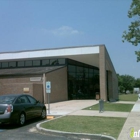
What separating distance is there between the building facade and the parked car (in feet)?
41.3

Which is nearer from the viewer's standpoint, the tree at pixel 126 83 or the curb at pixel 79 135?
the curb at pixel 79 135

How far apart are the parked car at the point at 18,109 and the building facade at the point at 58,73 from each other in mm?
12582

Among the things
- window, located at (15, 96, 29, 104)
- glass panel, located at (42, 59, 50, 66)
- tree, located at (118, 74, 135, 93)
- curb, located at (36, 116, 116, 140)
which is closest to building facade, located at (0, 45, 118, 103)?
glass panel, located at (42, 59, 50, 66)

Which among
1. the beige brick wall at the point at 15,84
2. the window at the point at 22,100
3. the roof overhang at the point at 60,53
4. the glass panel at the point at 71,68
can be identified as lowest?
the window at the point at 22,100

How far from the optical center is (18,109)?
35.3 ft

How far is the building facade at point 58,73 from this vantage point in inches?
1040

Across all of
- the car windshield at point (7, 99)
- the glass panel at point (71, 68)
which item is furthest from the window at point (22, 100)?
the glass panel at point (71, 68)

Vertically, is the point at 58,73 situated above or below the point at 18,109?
above

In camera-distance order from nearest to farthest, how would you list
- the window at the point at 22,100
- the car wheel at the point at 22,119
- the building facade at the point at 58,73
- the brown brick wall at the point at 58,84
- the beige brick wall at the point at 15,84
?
the car wheel at the point at 22,119 < the window at the point at 22,100 < the beige brick wall at the point at 15,84 < the building facade at the point at 58,73 < the brown brick wall at the point at 58,84

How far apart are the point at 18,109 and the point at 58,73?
19108mm

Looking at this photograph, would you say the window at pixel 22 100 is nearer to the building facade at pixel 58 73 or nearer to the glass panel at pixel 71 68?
the building facade at pixel 58 73

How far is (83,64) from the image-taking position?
118 feet

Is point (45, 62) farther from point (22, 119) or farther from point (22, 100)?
point (22, 119)

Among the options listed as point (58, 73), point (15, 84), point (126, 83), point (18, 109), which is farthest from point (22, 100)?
point (126, 83)
